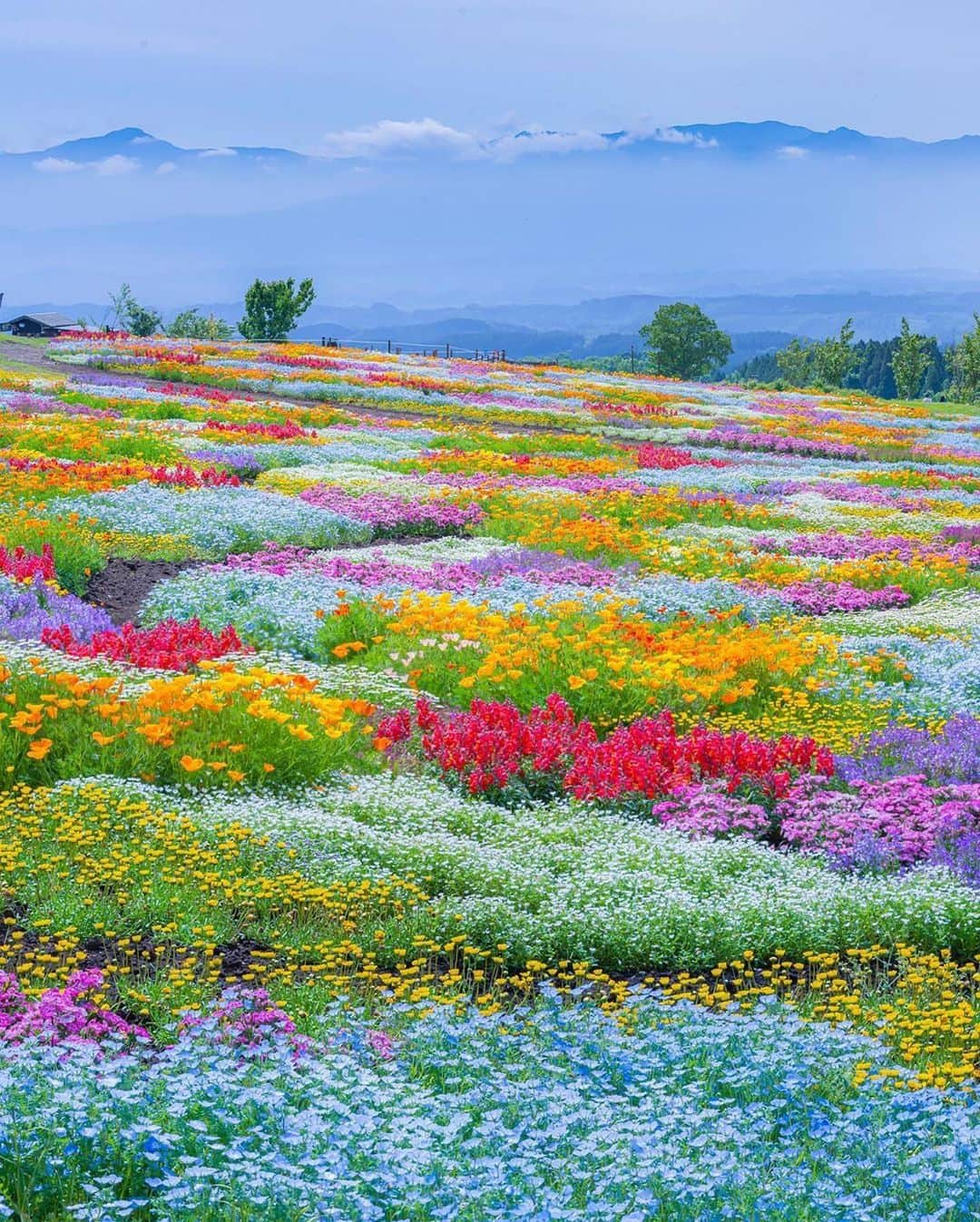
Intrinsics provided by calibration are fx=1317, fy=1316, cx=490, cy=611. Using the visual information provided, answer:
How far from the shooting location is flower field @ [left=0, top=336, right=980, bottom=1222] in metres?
4.57

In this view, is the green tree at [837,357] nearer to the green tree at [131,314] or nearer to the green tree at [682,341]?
the green tree at [682,341]

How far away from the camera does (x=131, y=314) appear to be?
11200cm

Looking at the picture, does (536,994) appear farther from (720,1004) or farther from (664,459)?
(664,459)

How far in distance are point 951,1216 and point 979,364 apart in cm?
10161

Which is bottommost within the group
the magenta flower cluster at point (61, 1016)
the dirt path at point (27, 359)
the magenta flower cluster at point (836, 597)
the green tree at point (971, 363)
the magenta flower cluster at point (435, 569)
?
the magenta flower cluster at point (61, 1016)

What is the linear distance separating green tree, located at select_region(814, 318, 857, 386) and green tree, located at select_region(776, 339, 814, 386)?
14863mm

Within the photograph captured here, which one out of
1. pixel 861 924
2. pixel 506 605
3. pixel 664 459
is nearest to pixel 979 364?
pixel 664 459

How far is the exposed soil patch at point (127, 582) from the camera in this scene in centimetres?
1554

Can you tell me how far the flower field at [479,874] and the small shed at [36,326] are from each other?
251 feet

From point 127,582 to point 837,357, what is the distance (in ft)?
325

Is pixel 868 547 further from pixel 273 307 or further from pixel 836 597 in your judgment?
pixel 273 307

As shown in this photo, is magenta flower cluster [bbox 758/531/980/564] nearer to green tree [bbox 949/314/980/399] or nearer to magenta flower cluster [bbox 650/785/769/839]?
magenta flower cluster [bbox 650/785/769/839]

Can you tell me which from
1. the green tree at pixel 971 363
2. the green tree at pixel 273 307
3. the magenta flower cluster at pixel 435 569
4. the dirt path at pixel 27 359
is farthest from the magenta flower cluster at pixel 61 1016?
the green tree at pixel 971 363

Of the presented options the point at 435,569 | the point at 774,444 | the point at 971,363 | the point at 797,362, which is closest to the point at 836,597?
the point at 435,569
